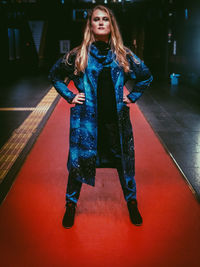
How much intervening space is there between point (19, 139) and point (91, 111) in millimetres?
2710

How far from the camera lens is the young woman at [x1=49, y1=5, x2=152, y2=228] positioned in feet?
6.08

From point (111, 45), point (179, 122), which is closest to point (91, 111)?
point (111, 45)

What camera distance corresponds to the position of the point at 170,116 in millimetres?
5773

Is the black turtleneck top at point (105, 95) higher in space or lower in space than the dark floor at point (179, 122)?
higher

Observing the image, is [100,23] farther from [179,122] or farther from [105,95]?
[179,122]

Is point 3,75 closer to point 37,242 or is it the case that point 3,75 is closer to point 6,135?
point 6,135

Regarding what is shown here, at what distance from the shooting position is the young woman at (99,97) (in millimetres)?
1854

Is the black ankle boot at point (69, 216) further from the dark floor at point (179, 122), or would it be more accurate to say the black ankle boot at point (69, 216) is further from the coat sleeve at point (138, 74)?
the dark floor at point (179, 122)

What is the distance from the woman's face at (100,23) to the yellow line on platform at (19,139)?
1.97 metres

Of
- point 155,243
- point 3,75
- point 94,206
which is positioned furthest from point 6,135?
point 3,75

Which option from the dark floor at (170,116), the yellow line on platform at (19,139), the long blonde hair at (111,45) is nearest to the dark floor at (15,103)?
the dark floor at (170,116)

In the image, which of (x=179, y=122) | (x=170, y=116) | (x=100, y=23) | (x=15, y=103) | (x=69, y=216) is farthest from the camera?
(x=15, y=103)

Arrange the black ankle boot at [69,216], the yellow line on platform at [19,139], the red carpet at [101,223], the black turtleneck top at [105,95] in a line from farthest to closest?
1. the yellow line on platform at [19,139]
2. the black ankle boot at [69,216]
3. the black turtleneck top at [105,95]
4. the red carpet at [101,223]

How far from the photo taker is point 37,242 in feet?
6.31
